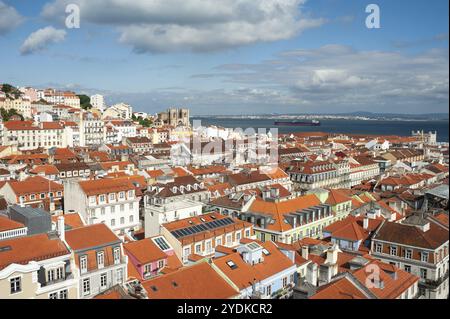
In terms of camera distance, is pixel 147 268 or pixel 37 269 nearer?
pixel 37 269


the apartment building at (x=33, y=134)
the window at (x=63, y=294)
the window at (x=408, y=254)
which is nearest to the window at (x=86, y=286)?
the window at (x=63, y=294)

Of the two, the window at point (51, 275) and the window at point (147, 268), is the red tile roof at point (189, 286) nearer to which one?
the window at point (51, 275)

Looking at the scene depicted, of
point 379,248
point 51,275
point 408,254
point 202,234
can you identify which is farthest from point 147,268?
point 408,254

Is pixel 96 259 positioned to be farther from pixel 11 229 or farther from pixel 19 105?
pixel 19 105

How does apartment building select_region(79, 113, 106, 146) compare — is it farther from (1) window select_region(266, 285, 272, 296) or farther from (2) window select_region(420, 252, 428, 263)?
(2) window select_region(420, 252, 428, 263)

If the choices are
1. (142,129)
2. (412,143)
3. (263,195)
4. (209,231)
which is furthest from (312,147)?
(209,231)

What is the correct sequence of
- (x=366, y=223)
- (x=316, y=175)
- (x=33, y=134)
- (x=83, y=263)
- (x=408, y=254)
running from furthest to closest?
1. (x=33, y=134)
2. (x=316, y=175)
3. (x=366, y=223)
4. (x=408, y=254)
5. (x=83, y=263)
